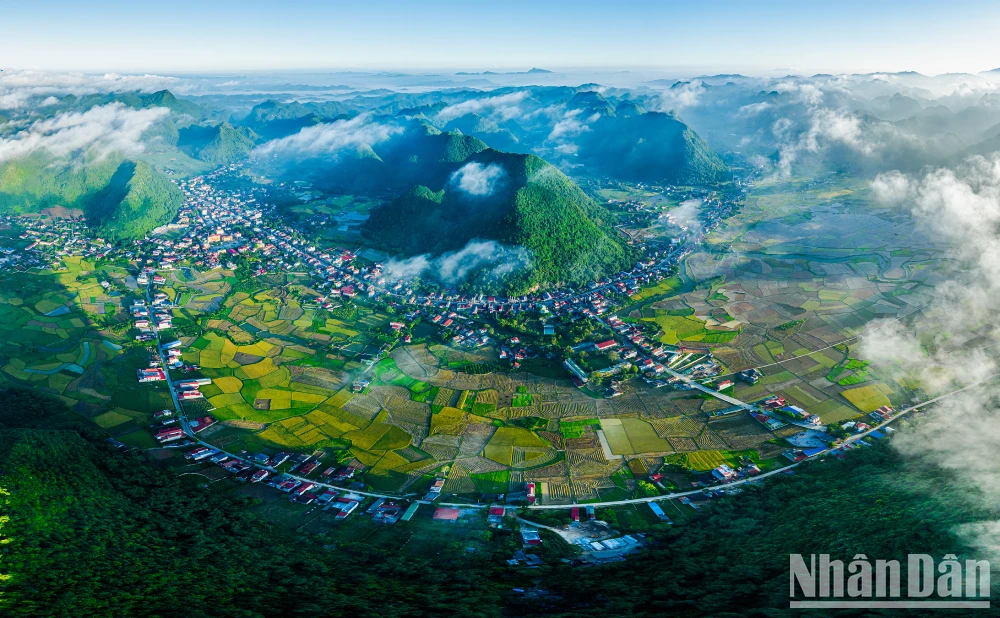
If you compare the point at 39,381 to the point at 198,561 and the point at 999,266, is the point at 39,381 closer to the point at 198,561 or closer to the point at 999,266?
the point at 198,561

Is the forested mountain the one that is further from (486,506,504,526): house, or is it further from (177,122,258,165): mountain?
(177,122,258,165): mountain

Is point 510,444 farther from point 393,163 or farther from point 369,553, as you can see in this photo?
point 393,163

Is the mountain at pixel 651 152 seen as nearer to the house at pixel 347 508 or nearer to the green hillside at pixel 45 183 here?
the house at pixel 347 508

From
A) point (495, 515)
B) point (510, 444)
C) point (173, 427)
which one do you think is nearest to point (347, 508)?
point (495, 515)

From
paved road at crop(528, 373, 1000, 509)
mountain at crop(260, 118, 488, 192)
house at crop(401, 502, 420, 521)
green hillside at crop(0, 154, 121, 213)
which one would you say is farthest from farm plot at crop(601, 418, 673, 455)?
green hillside at crop(0, 154, 121, 213)

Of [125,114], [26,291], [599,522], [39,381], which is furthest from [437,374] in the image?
[125,114]

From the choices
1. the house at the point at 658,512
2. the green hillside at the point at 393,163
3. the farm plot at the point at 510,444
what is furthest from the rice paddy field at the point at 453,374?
the green hillside at the point at 393,163
